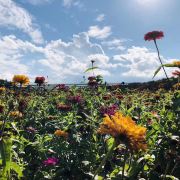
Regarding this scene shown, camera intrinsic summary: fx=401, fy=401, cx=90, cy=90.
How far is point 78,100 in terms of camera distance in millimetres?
6652

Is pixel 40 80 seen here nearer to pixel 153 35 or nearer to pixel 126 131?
pixel 153 35

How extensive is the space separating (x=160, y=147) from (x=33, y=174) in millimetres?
1367

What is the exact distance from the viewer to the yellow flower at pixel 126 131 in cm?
208

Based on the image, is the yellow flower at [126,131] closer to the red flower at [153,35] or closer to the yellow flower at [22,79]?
the yellow flower at [22,79]

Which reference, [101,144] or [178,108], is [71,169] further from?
[178,108]

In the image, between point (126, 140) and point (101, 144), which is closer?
point (126, 140)

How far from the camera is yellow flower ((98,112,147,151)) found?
81.8 inches

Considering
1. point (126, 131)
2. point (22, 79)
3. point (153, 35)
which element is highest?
point (153, 35)

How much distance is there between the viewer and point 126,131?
2090 mm

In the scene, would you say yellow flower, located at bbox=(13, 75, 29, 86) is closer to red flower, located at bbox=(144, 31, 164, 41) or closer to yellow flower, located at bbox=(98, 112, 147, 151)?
red flower, located at bbox=(144, 31, 164, 41)

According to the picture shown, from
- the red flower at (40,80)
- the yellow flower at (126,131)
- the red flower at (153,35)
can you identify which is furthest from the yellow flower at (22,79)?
the yellow flower at (126,131)

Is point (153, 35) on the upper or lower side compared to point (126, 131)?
upper

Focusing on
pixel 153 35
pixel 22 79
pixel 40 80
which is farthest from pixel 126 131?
pixel 40 80

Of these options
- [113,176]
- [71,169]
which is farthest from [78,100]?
[113,176]
